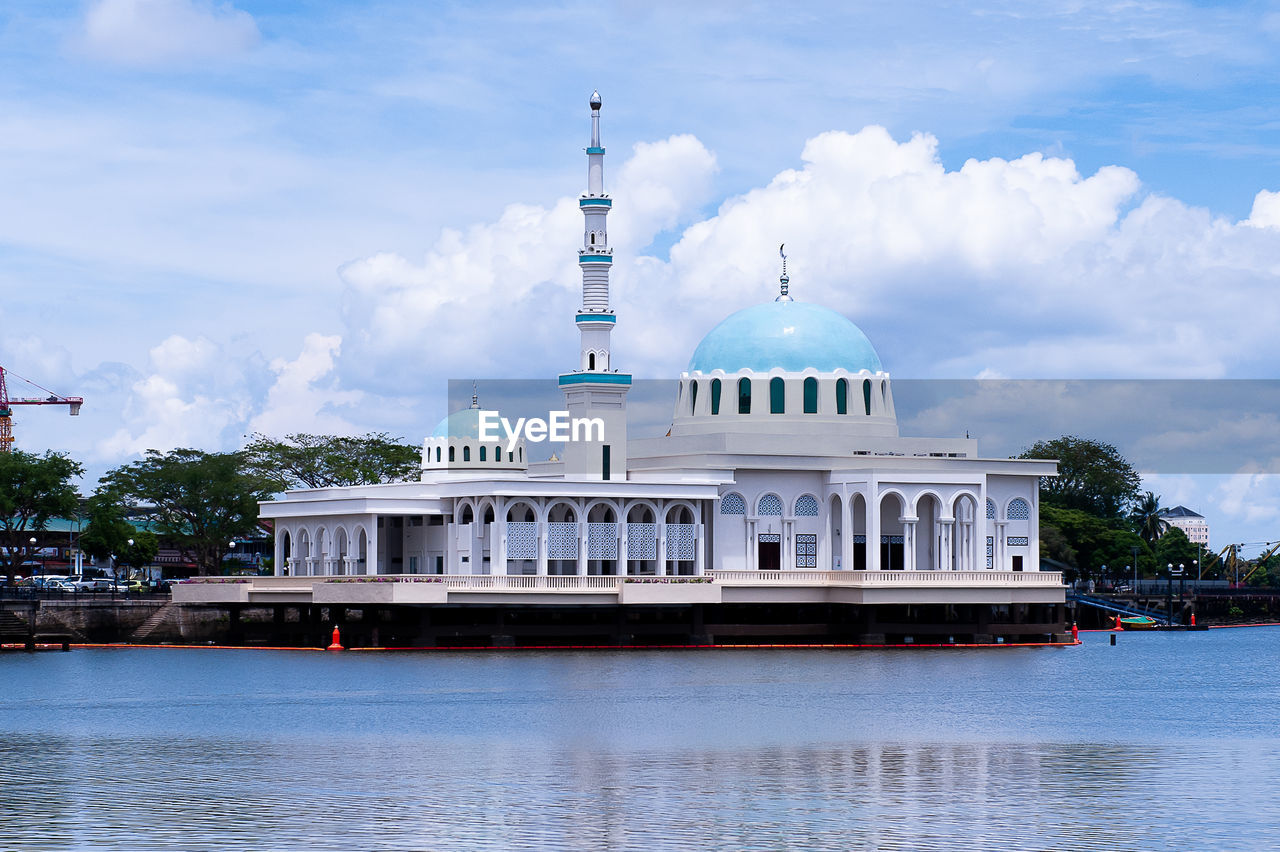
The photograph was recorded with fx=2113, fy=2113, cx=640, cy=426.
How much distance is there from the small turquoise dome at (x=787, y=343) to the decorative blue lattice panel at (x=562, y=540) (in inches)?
605

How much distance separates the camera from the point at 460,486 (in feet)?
313

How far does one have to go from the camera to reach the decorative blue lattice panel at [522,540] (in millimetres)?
93375

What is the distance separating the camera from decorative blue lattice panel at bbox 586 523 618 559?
94.7m

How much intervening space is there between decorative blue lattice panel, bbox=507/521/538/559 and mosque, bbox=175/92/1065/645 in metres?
0.12

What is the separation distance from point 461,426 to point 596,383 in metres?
15.5

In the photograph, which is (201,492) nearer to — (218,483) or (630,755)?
(218,483)

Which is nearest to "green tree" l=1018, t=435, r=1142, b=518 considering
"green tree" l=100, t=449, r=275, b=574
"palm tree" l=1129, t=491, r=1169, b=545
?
"palm tree" l=1129, t=491, r=1169, b=545

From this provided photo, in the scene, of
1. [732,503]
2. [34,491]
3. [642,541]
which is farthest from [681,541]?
[34,491]

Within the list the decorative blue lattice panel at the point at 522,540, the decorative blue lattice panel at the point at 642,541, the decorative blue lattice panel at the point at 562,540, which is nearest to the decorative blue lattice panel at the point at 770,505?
the decorative blue lattice panel at the point at 642,541

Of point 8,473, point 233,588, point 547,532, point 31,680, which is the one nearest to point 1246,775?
point 31,680

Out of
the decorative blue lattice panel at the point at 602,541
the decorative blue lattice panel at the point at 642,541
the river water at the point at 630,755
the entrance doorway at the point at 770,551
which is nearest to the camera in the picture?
the river water at the point at 630,755

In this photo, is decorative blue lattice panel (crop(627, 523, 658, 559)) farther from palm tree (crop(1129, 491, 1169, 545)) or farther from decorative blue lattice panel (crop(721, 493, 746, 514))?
palm tree (crop(1129, 491, 1169, 545))

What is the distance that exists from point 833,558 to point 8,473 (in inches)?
1890

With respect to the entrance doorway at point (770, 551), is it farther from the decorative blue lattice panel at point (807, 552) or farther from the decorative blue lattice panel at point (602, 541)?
the decorative blue lattice panel at point (602, 541)
